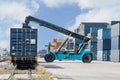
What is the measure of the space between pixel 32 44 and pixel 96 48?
75.2 m

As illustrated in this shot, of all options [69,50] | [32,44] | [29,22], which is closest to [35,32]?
[32,44]

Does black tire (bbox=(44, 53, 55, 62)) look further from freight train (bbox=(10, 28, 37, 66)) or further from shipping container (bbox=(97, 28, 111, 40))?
shipping container (bbox=(97, 28, 111, 40))

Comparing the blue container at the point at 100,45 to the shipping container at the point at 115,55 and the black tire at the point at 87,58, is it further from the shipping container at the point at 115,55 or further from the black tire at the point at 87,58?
the black tire at the point at 87,58

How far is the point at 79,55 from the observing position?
62.7 m

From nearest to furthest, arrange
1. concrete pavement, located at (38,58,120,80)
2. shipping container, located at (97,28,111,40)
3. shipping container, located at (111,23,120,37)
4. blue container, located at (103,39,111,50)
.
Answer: concrete pavement, located at (38,58,120,80) < shipping container, located at (111,23,120,37) < shipping container, located at (97,28,111,40) < blue container, located at (103,39,111,50)

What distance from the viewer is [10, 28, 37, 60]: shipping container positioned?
1430 inches

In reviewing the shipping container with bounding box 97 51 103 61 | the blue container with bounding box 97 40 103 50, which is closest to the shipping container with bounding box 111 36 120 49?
the blue container with bounding box 97 40 103 50

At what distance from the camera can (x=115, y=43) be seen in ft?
282

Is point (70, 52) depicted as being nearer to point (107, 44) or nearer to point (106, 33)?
point (106, 33)

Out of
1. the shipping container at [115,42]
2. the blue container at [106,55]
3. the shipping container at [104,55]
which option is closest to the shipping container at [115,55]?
the shipping container at [115,42]

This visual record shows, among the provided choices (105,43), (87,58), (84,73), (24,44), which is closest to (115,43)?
(105,43)

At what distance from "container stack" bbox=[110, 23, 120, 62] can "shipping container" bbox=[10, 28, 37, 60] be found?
47673 mm

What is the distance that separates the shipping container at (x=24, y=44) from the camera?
119 feet

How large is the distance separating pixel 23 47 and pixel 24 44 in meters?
0.27
